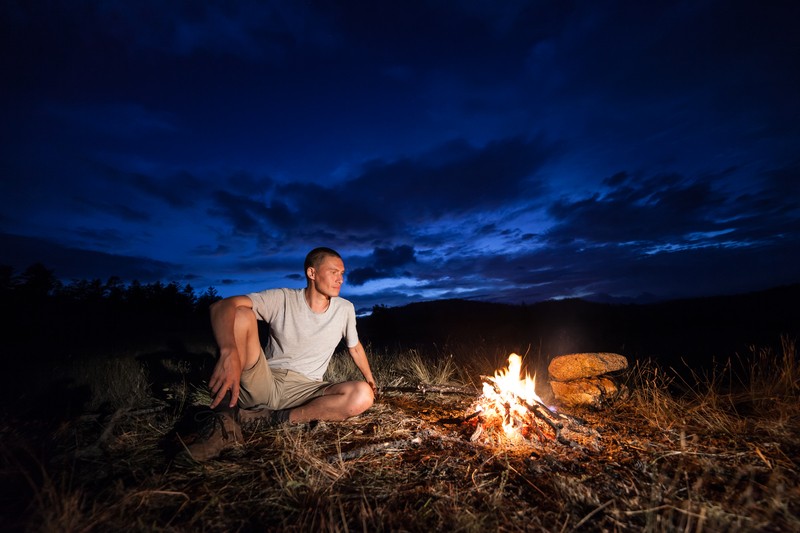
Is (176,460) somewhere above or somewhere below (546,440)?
above

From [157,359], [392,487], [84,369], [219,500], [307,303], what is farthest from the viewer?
[157,359]

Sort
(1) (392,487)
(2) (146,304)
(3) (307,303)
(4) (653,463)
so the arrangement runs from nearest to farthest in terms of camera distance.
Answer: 1. (1) (392,487)
2. (4) (653,463)
3. (3) (307,303)
4. (2) (146,304)

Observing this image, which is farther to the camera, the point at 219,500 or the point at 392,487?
the point at 392,487

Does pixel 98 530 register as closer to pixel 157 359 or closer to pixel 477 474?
pixel 477 474

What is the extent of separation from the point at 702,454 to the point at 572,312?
71.5 ft

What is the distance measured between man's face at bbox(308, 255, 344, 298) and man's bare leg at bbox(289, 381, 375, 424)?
958 millimetres

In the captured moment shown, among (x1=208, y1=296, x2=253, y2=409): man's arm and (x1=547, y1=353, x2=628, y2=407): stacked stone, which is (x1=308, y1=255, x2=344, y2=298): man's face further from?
(x1=547, y1=353, x2=628, y2=407): stacked stone

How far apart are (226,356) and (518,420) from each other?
95.1 inches

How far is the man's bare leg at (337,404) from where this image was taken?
3.14m

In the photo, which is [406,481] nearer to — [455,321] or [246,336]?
[246,336]

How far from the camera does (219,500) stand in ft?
6.02

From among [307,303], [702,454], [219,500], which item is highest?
[307,303]

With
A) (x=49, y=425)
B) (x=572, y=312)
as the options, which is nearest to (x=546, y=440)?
(x=49, y=425)

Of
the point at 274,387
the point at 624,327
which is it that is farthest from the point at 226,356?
the point at 624,327
